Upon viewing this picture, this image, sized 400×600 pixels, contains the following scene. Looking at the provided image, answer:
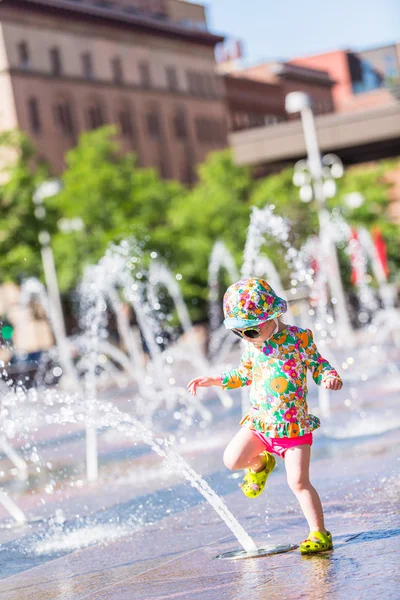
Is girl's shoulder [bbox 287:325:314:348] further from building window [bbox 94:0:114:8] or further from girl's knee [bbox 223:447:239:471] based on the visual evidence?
building window [bbox 94:0:114:8]

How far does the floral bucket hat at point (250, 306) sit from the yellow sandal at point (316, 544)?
0.93 m

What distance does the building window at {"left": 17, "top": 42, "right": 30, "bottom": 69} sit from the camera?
2469 inches

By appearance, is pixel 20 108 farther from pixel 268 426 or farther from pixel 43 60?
pixel 268 426

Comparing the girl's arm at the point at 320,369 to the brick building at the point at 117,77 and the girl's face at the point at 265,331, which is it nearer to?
the girl's face at the point at 265,331

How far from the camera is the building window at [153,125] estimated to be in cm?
7500

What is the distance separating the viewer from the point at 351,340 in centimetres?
3244

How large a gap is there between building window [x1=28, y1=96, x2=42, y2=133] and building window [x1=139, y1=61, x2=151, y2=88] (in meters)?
10.8

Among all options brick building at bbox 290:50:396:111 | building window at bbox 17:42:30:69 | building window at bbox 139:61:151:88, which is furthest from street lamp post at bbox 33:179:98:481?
building window at bbox 139:61:151:88

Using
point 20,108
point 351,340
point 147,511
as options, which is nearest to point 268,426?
point 147,511

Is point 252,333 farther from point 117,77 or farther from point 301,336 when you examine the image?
point 117,77

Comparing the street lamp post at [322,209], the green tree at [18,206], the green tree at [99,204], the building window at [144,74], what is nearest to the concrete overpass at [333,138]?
the street lamp post at [322,209]

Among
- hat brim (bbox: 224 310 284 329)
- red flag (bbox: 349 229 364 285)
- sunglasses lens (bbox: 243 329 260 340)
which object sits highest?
red flag (bbox: 349 229 364 285)

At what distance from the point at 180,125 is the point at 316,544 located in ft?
241

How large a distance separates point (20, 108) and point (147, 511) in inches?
2215
